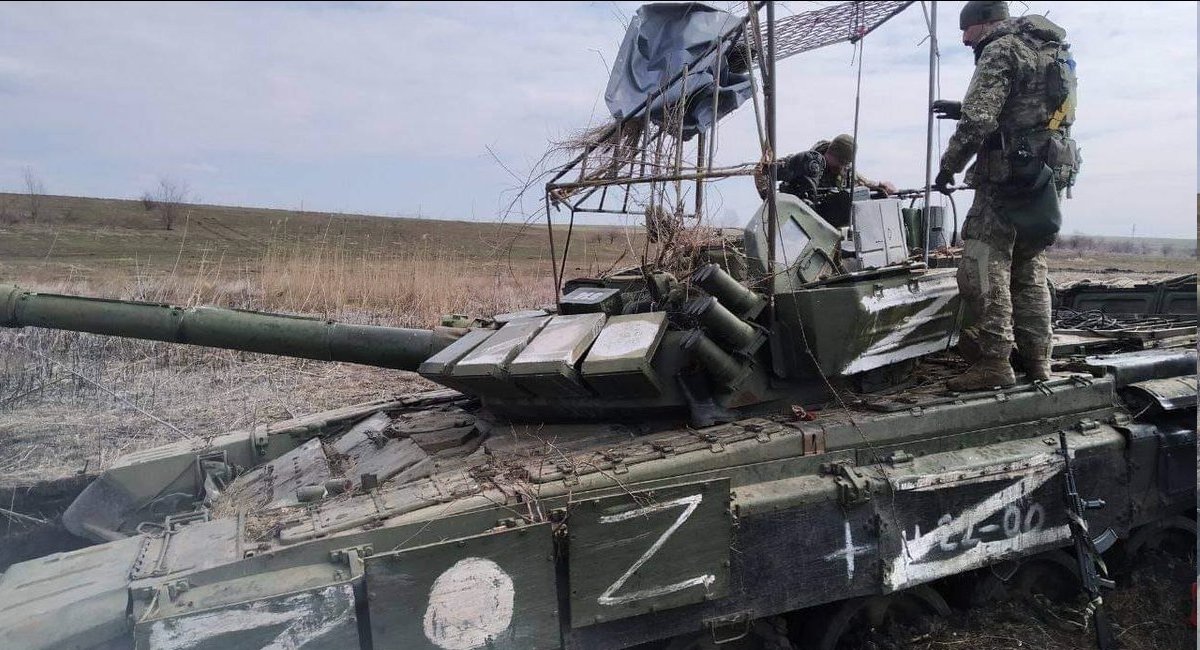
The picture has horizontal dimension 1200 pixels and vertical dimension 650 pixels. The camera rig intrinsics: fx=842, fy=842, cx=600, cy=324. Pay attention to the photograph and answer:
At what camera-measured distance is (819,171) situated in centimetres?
602

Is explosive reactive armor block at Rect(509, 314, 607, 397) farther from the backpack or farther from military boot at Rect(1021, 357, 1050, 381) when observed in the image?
the backpack

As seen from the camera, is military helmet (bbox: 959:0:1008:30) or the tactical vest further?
military helmet (bbox: 959:0:1008:30)

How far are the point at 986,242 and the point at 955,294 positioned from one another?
→ 0.34m

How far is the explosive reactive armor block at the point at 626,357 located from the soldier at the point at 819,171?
218 centimetres

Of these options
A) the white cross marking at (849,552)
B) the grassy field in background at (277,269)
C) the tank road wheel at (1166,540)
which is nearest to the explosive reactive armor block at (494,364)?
the white cross marking at (849,552)

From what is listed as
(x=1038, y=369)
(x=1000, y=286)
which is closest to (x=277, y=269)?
(x=1000, y=286)

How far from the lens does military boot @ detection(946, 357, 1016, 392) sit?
4684 millimetres

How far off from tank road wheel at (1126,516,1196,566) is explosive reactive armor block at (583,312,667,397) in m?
3.45

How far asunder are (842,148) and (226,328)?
181 inches

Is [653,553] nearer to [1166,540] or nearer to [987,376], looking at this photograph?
[987,376]

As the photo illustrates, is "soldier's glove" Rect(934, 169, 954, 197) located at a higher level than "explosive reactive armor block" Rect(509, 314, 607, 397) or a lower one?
higher

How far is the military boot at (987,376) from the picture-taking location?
15.4 feet

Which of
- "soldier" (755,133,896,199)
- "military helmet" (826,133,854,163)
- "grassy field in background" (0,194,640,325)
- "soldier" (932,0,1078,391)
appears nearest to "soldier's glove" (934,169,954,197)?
"soldier" (932,0,1078,391)

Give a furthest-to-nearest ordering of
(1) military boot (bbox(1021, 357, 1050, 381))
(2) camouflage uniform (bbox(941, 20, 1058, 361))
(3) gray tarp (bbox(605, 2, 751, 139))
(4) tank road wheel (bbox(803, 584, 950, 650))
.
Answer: (3) gray tarp (bbox(605, 2, 751, 139)) → (1) military boot (bbox(1021, 357, 1050, 381)) → (2) camouflage uniform (bbox(941, 20, 1058, 361)) → (4) tank road wheel (bbox(803, 584, 950, 650))
